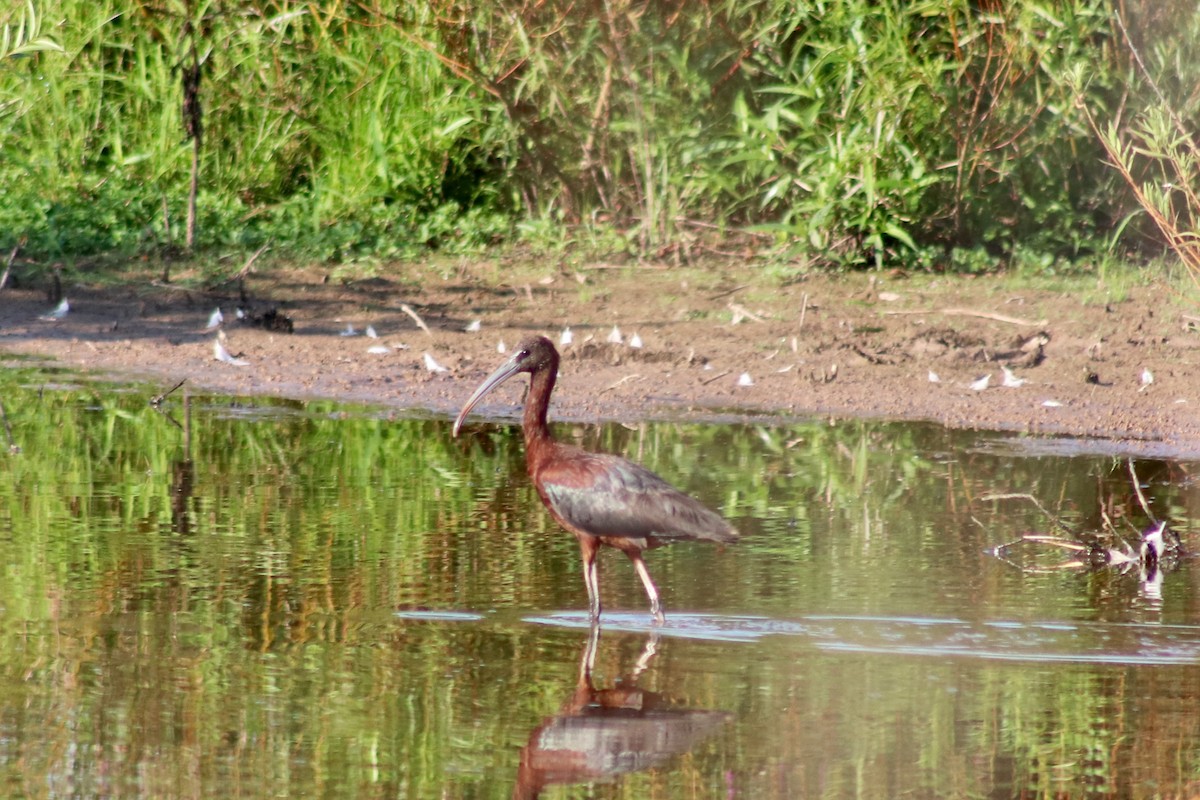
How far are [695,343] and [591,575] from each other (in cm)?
A: 471

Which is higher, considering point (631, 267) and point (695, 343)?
point (631, 267)

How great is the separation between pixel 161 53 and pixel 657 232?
390 cm

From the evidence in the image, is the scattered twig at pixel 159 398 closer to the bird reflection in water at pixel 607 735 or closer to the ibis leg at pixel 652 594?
the ibis leg at pixel 652 594

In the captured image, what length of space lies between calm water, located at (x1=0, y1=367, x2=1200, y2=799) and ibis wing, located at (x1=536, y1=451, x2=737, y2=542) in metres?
0.24

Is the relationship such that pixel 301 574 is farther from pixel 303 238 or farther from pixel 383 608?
pixel 303 238

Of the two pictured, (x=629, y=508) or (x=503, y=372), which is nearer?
(x=629, y=508)

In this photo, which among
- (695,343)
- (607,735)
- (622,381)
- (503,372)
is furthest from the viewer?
(695,343)

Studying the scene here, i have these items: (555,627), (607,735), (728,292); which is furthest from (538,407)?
(728,292)

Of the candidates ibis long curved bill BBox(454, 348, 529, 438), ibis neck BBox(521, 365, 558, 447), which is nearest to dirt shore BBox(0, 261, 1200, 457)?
ibis long curved bill BBox(454, 348, 529, 438)

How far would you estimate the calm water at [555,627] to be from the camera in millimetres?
4512

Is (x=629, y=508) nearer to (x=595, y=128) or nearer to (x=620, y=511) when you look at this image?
(x=620, y=511)

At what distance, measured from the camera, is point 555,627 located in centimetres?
587

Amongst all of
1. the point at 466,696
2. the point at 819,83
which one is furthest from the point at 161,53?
the point at 466,696

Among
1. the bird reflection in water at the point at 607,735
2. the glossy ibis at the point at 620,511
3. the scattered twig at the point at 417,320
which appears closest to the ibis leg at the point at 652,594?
the glossy ibis at the point at 620,511
